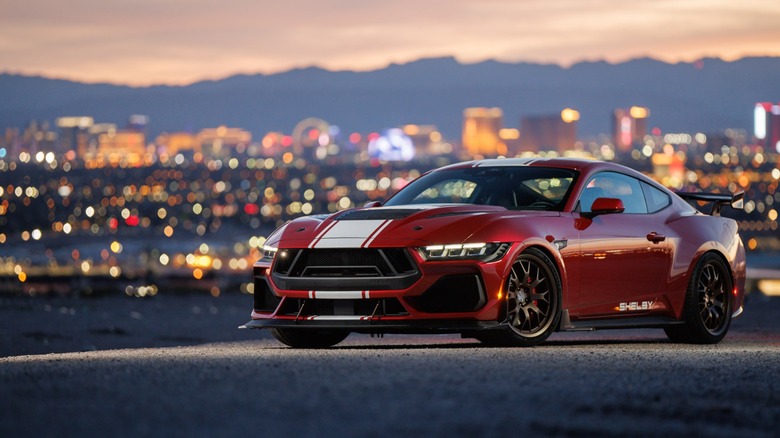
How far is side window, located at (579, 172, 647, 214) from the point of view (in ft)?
39.5

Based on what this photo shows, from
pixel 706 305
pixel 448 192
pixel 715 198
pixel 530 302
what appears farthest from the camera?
pixel 715 198

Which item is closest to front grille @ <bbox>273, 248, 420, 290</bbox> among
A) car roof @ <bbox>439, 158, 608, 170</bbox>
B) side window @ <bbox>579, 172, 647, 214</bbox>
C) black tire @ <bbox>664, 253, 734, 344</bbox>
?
car roof @ <bbox>439, 158, 608, 170</bbox>

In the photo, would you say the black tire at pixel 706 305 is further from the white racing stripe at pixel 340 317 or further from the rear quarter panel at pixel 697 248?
the white racing stripe at pixel 340 317

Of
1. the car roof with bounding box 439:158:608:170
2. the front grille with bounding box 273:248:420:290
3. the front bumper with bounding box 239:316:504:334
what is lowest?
the front bumper with bounding box 239:316:504:334

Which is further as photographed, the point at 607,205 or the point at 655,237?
the point at 655,237

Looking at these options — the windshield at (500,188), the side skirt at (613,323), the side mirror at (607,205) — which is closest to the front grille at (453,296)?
the side skirt at (613,323)

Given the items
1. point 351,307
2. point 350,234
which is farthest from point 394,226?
point 351,307

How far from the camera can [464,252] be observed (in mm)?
10695

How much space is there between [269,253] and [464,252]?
63.7 inches

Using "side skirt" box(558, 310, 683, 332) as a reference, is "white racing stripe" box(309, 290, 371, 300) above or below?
above

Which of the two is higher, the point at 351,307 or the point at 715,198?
the point at 715,198

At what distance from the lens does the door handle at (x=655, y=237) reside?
12180 millimetres

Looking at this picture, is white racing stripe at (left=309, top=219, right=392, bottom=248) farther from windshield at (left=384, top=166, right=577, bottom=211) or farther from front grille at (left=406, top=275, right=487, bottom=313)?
windshield at (left=384, top=166, right=577, bottom=211)

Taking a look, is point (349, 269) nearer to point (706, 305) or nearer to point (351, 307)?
point (351, 307)
